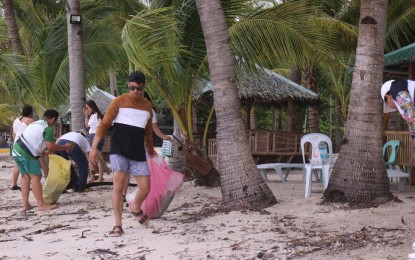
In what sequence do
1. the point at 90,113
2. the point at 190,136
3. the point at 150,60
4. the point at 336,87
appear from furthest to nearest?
the point at 336,87 → the point at 90,113 → the point at 190,136 → the point at 150,60

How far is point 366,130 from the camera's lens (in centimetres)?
712

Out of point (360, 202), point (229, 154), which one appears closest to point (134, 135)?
point (229, 154)

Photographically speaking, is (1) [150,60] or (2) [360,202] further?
(1) [150,60]

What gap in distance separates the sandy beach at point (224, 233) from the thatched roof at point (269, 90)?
646 centimetres

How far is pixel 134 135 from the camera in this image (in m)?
6.50

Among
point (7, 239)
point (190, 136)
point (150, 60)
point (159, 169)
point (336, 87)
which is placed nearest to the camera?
point (7, 239)

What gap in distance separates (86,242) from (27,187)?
2875mm

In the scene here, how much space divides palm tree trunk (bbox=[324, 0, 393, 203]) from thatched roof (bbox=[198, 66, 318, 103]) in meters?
7.16

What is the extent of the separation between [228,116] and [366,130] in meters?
1.72

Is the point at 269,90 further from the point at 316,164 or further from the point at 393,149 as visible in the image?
the point at 316,164

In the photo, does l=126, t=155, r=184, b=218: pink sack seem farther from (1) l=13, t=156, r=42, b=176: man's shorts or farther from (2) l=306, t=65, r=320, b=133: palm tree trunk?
(2) l=306, t=65, r=320, b=133: palm tree trunk

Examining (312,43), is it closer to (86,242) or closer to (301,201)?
(301,201)

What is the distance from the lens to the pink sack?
288 inches

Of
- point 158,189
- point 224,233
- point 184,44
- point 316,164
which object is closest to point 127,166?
point 158,189
